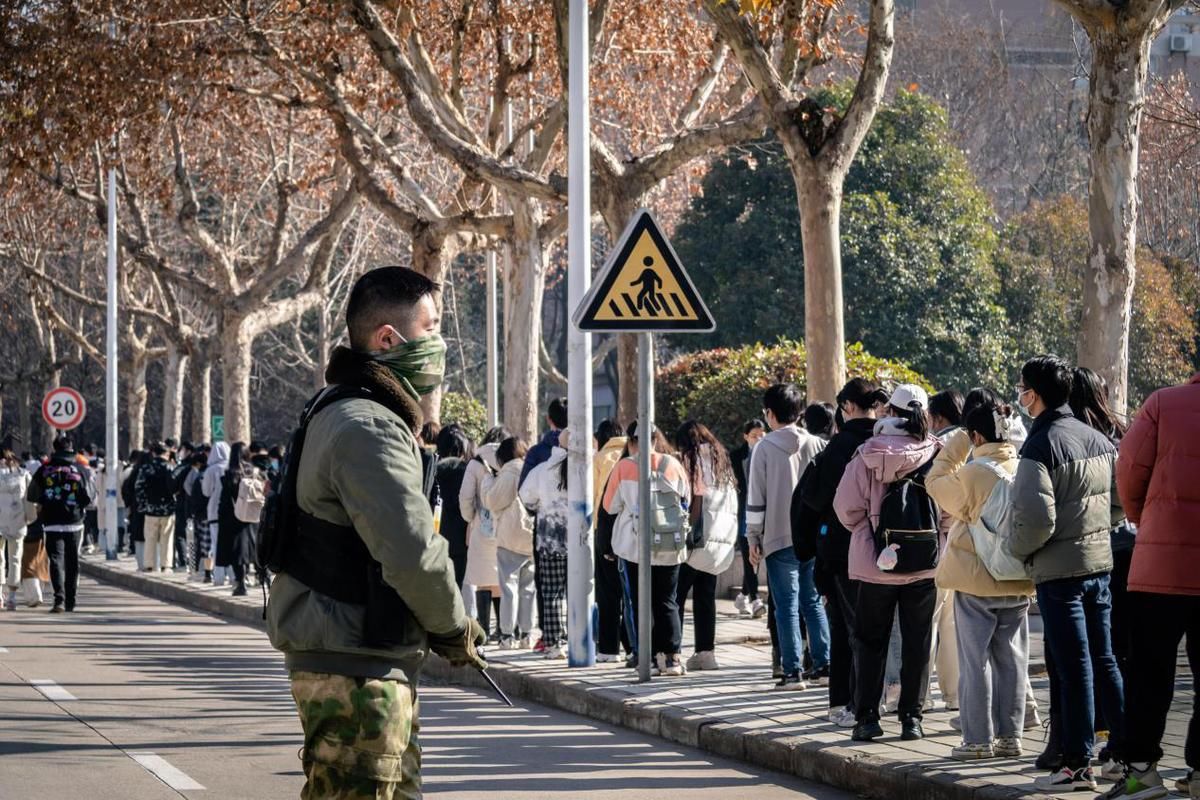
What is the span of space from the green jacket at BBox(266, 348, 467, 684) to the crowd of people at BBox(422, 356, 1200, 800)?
166 cm

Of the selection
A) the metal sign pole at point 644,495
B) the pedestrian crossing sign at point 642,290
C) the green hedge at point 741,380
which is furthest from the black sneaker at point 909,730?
the green hedge at point 741,380

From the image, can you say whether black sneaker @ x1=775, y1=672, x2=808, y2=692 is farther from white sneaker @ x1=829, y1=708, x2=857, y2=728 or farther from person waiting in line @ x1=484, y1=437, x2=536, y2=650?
person waiting in line @ x1=484, y1=437, x2=536, y2=650

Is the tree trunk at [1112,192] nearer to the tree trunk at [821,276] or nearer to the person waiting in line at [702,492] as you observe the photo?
the person waiting in line at [702,492]

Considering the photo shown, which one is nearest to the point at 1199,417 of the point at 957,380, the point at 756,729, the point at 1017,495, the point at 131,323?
the point at 1017,495

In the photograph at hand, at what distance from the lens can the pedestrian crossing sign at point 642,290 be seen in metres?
11.6

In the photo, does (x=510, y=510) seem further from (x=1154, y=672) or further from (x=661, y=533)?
(x=1154, y=672)

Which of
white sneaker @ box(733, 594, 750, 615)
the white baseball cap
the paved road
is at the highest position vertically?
the white baseball cap

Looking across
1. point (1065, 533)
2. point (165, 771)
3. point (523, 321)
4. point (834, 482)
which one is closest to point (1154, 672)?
point (1065, 533)

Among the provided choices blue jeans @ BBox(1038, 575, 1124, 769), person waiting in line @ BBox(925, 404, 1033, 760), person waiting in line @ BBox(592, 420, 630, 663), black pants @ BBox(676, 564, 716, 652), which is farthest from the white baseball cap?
person waiting in line @ BBox(592, 420, 630, 663)

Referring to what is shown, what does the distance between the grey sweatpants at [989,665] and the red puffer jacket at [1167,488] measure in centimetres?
126

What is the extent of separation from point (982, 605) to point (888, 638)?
90cm

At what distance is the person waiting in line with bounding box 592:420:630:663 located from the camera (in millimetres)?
13312

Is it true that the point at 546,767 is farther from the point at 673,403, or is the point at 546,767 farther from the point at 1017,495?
the point at 673,403

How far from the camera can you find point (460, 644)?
16.0ft
